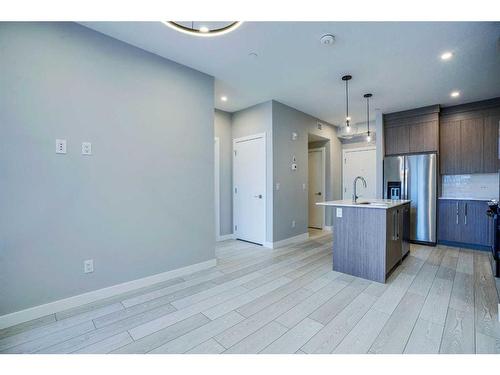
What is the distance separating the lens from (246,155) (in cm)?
463

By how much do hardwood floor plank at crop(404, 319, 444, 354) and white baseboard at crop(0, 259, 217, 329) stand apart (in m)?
2.37

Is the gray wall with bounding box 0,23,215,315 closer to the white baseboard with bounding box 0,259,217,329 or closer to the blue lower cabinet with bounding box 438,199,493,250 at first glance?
the white baseboard with bounding box 0,259,217,329

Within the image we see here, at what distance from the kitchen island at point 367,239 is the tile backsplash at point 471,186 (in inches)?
94.5

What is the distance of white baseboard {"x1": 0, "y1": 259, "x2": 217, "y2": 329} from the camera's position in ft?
6.37

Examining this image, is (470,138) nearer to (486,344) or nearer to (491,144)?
(491,144)

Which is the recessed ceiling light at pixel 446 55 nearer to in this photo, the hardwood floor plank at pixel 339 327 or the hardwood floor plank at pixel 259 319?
the hardwood floor plank at pixel 339 327

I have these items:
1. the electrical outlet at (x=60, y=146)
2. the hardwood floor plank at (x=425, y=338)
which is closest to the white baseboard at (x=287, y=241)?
the hardwood floor plank at (x=425, y=338)

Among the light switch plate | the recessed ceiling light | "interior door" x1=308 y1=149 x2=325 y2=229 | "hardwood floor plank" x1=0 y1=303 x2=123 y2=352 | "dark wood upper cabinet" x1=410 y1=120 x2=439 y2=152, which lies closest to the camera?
"hardwood floor plank" x1=0 y1=303 x2=123 y2=352

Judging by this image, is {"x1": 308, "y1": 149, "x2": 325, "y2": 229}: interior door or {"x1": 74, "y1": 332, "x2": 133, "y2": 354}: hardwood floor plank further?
{"x1": 308, "y1": 149, "x2": 325, "y2": 229}: interior door

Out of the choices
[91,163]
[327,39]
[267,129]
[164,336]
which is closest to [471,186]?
[267,129]

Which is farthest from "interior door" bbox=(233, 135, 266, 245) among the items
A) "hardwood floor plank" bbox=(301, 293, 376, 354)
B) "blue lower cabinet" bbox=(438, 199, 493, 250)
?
"blue lower cabinet" bbox=(438, 199, 493, 250)

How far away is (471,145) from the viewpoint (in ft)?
13.9

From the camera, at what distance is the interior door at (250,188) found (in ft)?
14.3
